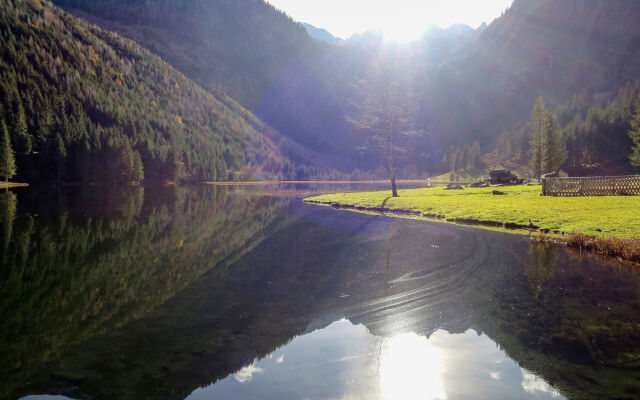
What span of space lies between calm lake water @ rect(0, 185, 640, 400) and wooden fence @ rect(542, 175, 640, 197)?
2263 cm

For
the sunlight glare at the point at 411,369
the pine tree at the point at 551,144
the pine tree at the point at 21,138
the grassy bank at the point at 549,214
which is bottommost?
the sunlight glare at the point at 411,369

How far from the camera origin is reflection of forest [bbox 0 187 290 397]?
8875mm

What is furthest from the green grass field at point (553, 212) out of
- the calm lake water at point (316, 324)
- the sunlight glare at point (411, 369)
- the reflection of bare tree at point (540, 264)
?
the sunlight glare at point (411, 369)

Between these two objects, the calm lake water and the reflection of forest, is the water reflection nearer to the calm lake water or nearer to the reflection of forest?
the calm lake water

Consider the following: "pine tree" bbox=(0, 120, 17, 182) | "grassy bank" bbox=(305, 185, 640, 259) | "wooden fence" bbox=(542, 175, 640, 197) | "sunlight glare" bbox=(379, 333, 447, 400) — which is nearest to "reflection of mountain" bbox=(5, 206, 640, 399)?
"sunlight glare" bbox=(379, 333, 447, 400)

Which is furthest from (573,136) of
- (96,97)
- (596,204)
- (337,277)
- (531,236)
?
(96,97)

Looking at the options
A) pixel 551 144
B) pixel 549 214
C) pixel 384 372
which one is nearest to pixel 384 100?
pixel 549 214

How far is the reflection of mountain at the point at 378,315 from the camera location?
24.0 feet

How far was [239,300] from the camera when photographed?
1185cm

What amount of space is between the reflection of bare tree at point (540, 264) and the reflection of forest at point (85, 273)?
12.5 metres

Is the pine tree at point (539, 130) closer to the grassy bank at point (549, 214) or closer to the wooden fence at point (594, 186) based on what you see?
the wooden fence at point (594, 186)

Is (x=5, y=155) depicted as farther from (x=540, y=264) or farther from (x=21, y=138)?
(x=540, y=264)

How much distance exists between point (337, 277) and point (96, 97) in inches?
8033

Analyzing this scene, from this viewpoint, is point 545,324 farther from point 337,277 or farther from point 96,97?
point 96,97
